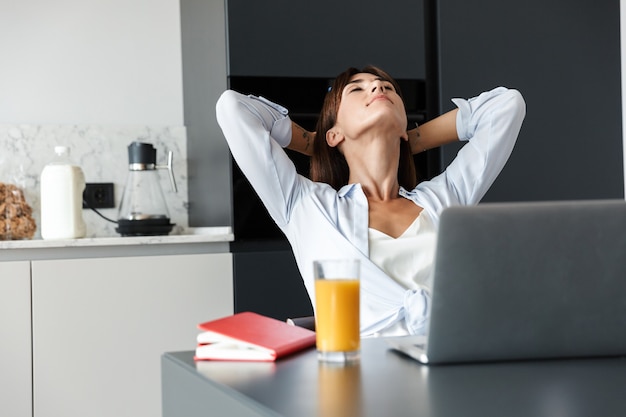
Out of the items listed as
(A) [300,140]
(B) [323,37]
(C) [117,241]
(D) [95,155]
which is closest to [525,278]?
(A) [300,140]

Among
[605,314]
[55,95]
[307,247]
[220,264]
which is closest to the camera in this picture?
[605,314]

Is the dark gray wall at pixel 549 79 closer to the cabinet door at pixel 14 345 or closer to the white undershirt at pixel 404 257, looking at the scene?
the white undershirt at pixel 404 257

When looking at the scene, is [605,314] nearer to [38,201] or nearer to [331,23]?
[331,23]

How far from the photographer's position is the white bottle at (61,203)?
2.52 meters

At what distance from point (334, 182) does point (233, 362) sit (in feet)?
4.08

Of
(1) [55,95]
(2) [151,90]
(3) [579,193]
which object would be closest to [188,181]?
(2) [151,90]

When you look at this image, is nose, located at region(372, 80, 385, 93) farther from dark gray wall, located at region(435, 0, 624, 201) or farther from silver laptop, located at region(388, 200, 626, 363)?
silver laptop, located at region(388, 200, 626, 363)

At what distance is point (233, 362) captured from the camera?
3.53 feet

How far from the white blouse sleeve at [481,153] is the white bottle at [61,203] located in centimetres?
100

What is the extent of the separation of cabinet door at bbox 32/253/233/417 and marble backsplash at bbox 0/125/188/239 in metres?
0.50

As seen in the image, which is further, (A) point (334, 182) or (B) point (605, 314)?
(A) point (334, 182)

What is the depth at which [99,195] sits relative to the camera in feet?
9.41

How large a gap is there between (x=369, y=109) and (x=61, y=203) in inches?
38.4

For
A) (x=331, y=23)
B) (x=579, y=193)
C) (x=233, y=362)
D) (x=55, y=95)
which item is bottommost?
(x=233, y=362)
